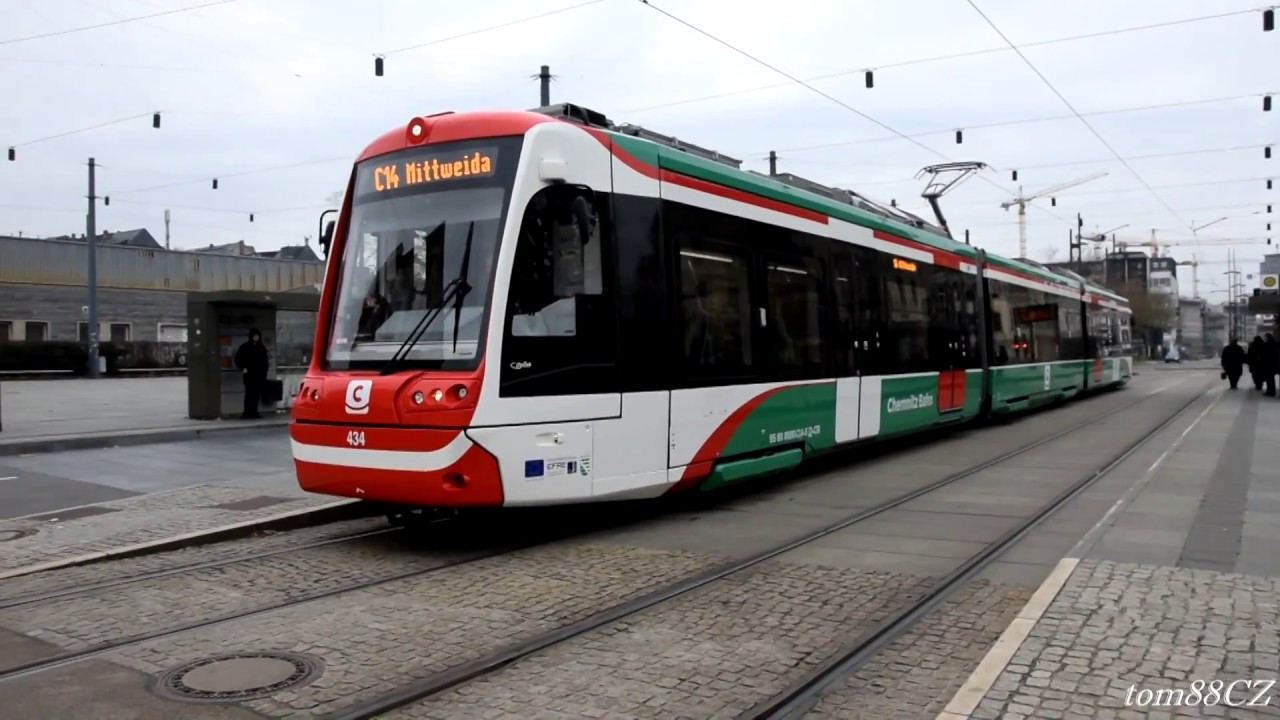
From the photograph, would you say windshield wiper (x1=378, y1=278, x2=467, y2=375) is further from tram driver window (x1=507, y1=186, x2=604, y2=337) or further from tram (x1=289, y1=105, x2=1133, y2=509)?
tram driver window (x1=507, y1=186, x2=604, y2=337)

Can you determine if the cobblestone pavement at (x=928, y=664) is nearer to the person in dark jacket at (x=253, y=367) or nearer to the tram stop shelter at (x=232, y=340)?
the person in dark jacket at (x=253, y=367)

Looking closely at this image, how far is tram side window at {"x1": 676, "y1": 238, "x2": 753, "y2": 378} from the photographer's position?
8.98 m

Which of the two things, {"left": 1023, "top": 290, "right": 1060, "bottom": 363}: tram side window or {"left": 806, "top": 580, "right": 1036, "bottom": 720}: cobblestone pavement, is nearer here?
{"left": 806, "top": 580, "right": 1036, "bottom": 720}: cobblestone pavement

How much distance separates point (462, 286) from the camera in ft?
24.5

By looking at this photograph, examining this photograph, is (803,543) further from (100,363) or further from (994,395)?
(100,363)

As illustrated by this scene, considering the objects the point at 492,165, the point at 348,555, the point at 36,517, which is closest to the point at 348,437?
the point at 348,555

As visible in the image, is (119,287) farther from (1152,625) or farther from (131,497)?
(1152,625)

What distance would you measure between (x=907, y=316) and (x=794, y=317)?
4052 millimetres

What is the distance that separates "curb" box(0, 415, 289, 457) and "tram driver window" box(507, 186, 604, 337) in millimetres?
10387

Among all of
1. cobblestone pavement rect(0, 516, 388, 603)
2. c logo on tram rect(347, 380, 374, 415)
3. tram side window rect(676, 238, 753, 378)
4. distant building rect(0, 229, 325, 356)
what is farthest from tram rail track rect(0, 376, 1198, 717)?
distant building rect(0, 229, 325, 356)

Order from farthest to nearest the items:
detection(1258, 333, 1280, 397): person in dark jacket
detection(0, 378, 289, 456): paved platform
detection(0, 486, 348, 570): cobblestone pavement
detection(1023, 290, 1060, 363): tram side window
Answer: detection(1258, 333, 1280, 397): person in dark jacket < detection(1023, 290, 1060, 363): tram side window < detection(0, 378, 289, 456): paved platform < detection(0, 486, 348, 570): cobblestone pavement

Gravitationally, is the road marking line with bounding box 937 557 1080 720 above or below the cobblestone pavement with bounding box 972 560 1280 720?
above

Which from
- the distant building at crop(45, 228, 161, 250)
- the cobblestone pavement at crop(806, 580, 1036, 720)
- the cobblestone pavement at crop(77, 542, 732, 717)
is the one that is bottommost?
the cobblestone pavement at crop(806, 580, 1036, 720)

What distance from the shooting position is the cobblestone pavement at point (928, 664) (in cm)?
439
